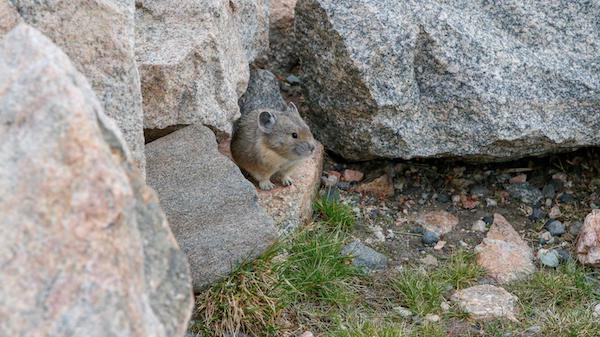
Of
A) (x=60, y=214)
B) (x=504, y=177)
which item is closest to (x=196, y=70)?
(x=504, y=177)

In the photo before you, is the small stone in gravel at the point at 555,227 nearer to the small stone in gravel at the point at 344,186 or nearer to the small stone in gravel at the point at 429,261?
the small stone in gravel at the point at 429,261

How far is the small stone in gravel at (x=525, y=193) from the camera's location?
699 cm

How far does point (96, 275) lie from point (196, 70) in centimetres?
334

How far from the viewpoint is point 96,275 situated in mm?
2791

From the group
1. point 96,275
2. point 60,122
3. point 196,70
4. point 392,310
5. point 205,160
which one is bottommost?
point 392,310

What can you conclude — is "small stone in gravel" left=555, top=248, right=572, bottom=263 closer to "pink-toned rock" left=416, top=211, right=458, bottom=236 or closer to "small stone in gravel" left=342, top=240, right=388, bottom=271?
"pink-toned rock" left=416, top=211, right=458, bottom=236

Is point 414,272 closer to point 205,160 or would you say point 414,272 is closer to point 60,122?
point 205,160

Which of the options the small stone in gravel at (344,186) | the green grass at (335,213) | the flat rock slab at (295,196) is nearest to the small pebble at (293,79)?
the flat rock slab at (295,196)

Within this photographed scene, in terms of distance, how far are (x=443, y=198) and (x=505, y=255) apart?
91 centimetres

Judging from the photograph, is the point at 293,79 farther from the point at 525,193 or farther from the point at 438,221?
the point at 525,193

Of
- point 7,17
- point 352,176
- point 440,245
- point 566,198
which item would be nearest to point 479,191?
point 566,198

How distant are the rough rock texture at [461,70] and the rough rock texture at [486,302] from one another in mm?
1173

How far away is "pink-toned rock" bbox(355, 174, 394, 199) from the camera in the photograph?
23.0 ft

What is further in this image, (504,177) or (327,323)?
(504,177)
